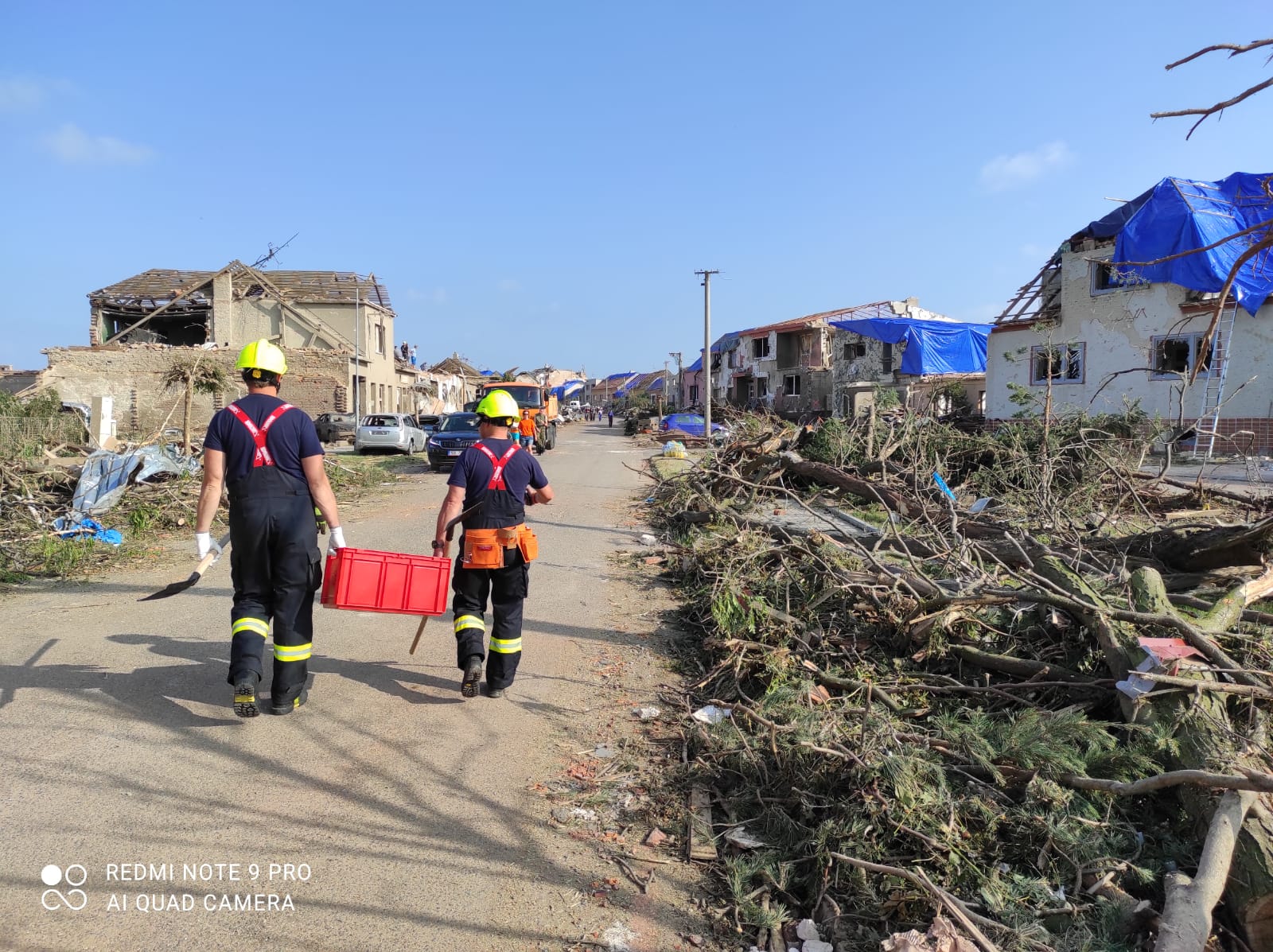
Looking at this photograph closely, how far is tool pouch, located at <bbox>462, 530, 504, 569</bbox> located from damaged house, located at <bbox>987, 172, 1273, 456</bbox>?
50.7ft

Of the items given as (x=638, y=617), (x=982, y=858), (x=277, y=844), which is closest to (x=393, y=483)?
(x=638, y=617)

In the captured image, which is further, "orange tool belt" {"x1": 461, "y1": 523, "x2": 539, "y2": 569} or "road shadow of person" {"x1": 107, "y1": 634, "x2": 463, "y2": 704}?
"road shadow of person" {"x1": 107, "y1": 634, "x2": 463, "y2": 704}

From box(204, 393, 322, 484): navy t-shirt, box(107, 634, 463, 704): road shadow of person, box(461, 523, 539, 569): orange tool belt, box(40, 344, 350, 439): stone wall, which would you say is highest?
box(40, 344, 350, 439): stone wall

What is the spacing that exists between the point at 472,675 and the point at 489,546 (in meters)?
0.75

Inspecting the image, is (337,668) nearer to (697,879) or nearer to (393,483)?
(697,879)

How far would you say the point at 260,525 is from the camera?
4160mm

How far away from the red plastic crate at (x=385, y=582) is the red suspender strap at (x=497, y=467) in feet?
1.80

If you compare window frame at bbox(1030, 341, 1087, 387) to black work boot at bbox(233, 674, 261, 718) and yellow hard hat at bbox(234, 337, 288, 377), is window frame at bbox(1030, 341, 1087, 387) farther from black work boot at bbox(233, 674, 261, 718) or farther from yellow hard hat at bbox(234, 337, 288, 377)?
black work boot at bbox(233, 674, 261, 718)

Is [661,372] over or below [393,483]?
over

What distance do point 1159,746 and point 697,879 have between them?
1.99m

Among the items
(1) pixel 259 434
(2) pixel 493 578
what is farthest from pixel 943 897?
(1) pixel 259 434

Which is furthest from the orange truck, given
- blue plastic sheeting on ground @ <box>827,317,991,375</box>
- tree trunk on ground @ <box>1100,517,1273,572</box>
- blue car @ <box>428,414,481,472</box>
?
tree trunk on ground @ <box>1100,517,1273,572</box>

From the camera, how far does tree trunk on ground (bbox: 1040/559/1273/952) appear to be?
2.55 m

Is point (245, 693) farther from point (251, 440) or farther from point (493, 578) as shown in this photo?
point (493, 578)
